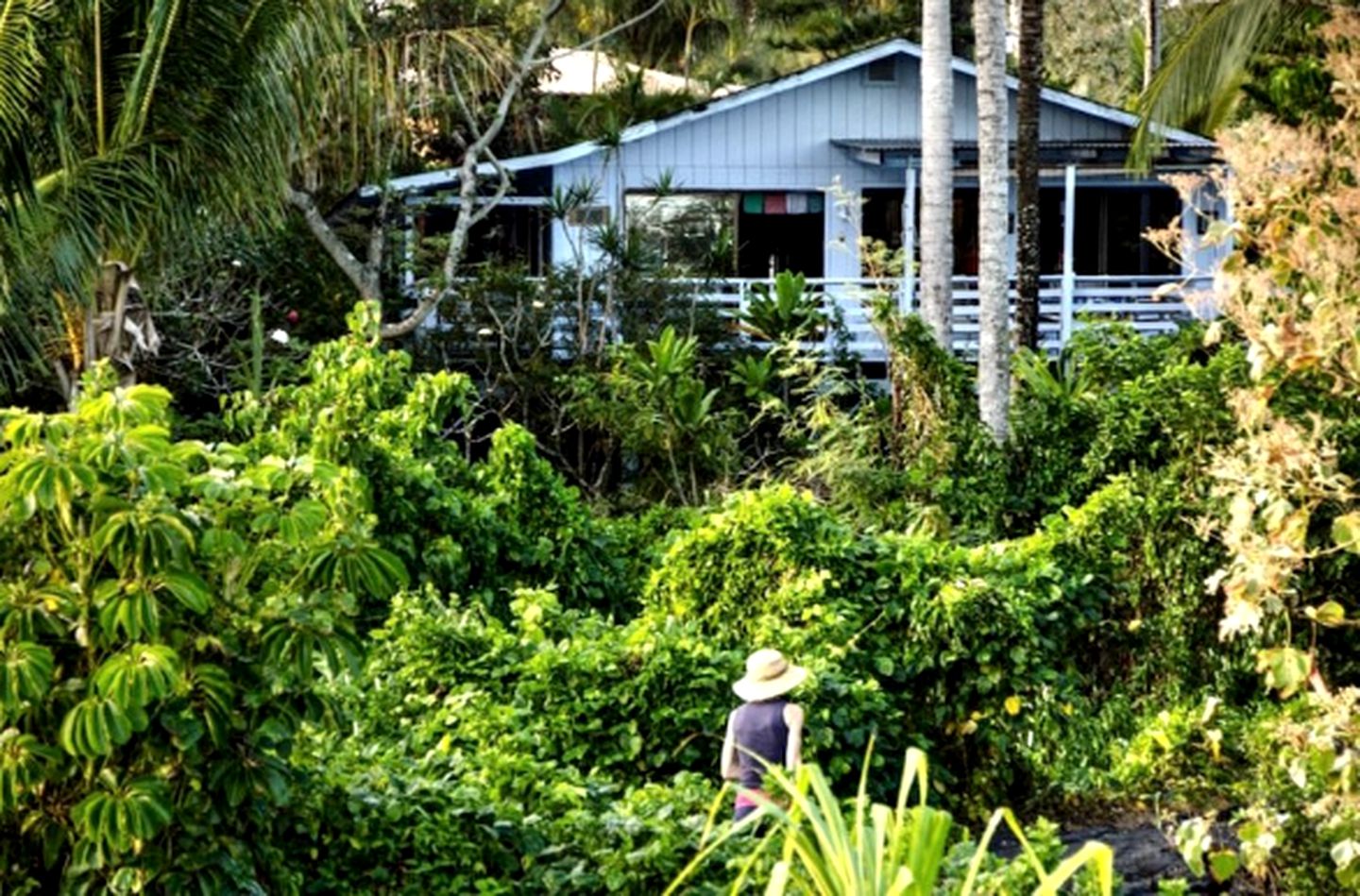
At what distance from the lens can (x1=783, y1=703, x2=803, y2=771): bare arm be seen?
28.7ft

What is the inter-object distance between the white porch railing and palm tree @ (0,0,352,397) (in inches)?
356

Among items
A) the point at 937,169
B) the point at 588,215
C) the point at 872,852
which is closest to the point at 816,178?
the point at 588,215

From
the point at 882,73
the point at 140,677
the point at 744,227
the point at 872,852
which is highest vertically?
the point at 882,73

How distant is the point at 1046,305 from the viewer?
25.3 metres

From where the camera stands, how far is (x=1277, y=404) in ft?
42.9

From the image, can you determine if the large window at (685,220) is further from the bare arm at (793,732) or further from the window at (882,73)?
the bare arm at (793,732)

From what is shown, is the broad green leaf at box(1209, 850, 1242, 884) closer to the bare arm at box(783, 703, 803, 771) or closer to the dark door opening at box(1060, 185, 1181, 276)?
the bare arm at box(783, 703, 803, 771)

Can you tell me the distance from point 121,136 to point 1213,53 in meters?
10.1

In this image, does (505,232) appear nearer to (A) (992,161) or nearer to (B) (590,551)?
(A) (992,161)

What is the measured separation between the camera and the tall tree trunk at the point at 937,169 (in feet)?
60.2

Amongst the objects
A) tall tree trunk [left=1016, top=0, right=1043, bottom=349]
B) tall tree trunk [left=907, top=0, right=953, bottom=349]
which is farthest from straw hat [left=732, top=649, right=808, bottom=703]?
tall tree trunk [left=1016, top=0, right=1043, bottom=349]

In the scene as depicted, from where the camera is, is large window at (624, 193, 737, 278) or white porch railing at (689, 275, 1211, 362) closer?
white porch railing at (689, 275, 1211, 362)

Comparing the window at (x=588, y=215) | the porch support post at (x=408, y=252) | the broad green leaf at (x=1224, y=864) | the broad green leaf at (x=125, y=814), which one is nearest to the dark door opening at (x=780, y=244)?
the window at (x=588, y=215)

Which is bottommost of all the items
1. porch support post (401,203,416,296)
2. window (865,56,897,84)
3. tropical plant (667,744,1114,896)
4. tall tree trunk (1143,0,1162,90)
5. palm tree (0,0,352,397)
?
tropical plant (667,744,1114,896)
